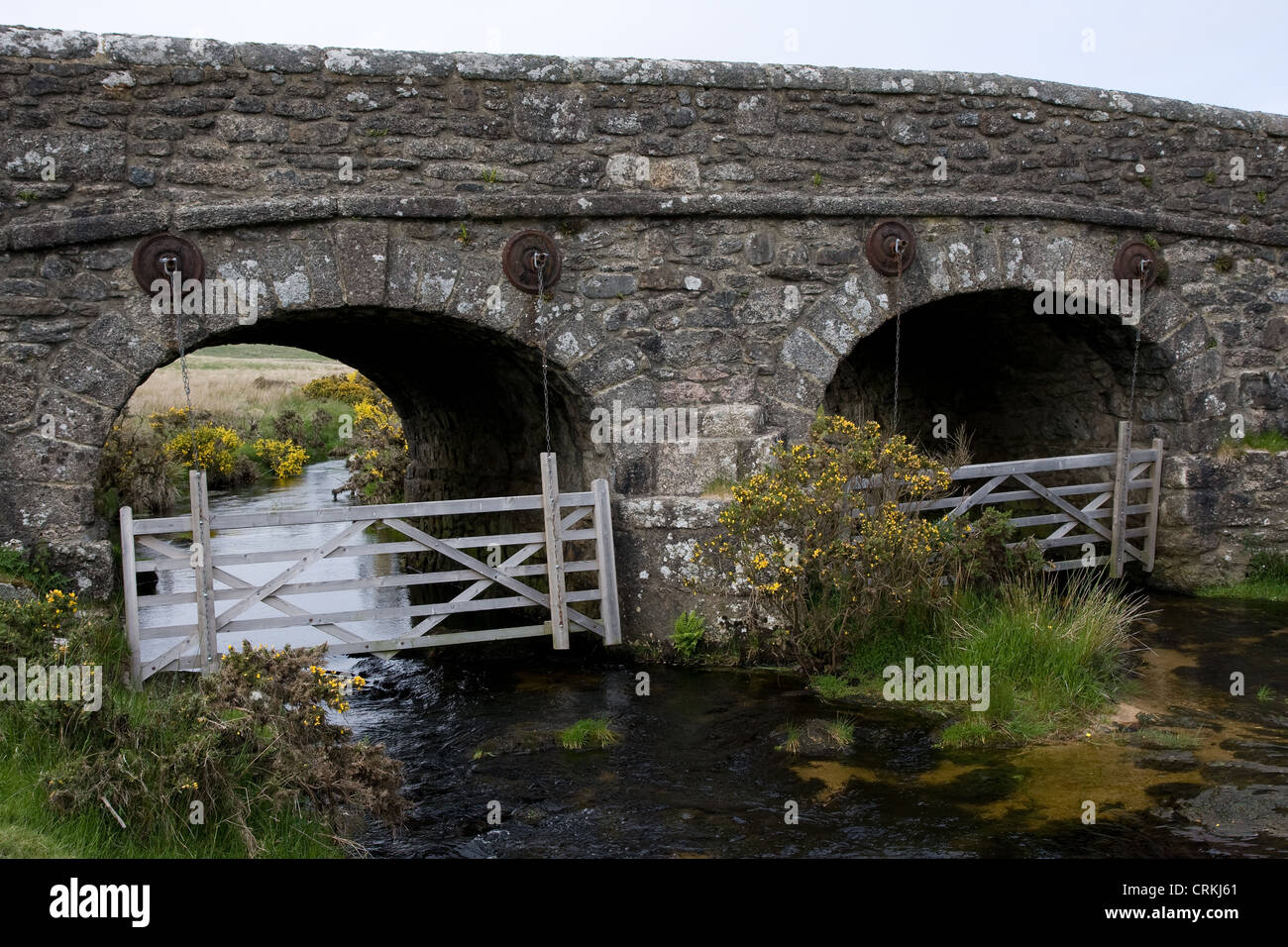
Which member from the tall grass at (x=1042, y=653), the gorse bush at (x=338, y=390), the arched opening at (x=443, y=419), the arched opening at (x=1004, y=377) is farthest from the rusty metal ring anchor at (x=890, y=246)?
the gorse bush at (x=338, y=390)

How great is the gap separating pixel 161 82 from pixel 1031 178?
6.12 meters

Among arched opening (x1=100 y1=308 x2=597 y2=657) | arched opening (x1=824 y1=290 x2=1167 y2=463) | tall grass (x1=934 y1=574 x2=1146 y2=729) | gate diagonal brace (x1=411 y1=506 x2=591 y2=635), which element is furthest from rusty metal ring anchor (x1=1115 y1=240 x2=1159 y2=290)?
gate diagonal brace (x1=411 y1=506 x2=591 y2=635)

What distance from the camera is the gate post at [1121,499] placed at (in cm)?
914

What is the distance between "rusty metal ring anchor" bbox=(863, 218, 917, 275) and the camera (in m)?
7.97

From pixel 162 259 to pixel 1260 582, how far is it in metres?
8.64

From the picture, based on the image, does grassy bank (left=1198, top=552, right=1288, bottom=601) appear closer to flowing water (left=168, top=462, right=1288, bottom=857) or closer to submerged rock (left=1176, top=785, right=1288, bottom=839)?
flowing water (left=168, top=462, right=1288, bottom=857)

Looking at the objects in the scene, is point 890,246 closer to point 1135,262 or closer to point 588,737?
point 1135,262

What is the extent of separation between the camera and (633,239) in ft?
25.0

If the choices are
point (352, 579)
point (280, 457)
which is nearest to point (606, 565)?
point (352, 579)

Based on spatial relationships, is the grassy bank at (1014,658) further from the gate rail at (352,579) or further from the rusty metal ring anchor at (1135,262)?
the rusty metal ring anchor at (1135,262)

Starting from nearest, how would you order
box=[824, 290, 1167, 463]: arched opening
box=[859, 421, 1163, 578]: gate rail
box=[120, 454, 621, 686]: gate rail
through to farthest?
1. box=[120, 454, 621, 686]: gate rail
2. box=[859, 421, 1163, 578]: gate rail
3. box=[824, 290, 1167, 463]: arched opening

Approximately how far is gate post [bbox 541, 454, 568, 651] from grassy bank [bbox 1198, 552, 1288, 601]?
544cm

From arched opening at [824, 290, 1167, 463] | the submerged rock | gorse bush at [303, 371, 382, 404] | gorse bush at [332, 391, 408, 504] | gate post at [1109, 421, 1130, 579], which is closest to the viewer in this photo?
the submerged rock

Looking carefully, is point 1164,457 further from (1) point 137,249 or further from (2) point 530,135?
(1) point 137,249
